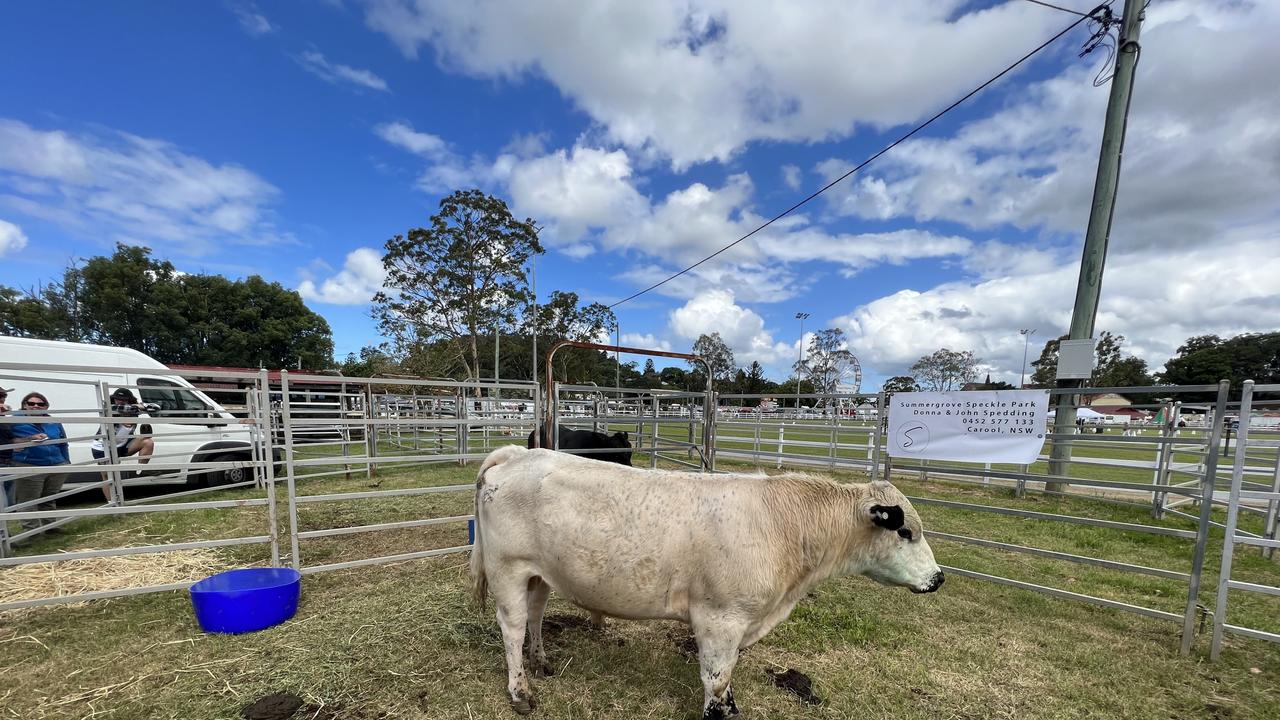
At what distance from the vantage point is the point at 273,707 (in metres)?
2.66

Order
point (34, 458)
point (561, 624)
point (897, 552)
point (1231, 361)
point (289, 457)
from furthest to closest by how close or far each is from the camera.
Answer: point (1231, 361), point (34, 458), point (289, 457), point (561, 624), point (897, 552)

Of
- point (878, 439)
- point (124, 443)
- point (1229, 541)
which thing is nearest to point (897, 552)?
point (878, 439)

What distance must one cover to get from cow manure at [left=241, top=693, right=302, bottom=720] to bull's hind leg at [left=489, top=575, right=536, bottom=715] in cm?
119

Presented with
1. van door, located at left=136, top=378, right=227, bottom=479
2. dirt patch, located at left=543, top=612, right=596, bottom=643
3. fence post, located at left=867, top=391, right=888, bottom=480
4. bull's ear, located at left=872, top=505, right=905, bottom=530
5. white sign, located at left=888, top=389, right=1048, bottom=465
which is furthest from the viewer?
van door, located at left=136, top=378, right=227, bottom=479

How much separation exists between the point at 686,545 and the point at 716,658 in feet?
2.02

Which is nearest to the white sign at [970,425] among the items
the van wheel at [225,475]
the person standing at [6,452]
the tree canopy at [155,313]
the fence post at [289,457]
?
the fence post at [289,457]

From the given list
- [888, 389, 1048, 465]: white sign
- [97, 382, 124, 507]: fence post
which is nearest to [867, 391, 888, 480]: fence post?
[888, 389, 1048, 465]: white sign

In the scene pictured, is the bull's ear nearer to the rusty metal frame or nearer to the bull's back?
the bull's back

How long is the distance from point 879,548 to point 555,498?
2003mm

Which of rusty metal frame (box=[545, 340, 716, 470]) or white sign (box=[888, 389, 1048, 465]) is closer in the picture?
white sign (box=[888, 389, 1048, 465])

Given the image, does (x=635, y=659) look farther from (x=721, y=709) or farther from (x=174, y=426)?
(x=174, y=426)

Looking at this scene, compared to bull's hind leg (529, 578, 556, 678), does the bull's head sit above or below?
above

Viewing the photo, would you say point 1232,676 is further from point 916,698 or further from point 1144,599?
point 916,698

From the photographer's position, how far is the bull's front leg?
254 centimetres
